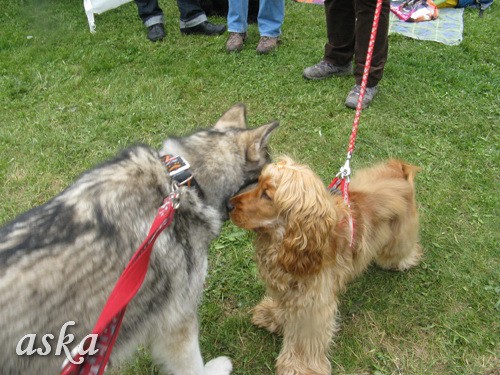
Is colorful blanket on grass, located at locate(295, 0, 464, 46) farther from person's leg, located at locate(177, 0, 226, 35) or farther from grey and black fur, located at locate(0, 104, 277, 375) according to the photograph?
grey and black fur, located at locate(0, 104, 277, 375)

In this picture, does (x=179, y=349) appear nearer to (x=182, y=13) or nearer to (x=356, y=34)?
(x=356, y=34)

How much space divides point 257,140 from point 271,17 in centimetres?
429

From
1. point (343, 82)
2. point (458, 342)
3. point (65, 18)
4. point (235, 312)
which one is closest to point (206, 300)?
point (235, 312)

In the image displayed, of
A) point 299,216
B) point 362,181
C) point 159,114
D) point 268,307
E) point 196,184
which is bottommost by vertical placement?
point 268,307

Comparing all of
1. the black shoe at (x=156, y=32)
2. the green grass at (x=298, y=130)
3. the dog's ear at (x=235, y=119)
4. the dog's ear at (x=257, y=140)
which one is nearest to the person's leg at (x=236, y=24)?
the green grass at (x=298, y=130)

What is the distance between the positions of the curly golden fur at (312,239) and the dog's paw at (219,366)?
0.35 metres

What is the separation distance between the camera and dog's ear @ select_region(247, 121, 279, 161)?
2.56m

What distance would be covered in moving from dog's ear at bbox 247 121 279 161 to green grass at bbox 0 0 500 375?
125 centimetres

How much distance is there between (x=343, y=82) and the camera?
18.3ft

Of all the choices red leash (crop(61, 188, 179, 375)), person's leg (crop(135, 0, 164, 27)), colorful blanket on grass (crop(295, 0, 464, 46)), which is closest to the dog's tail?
red leash (crop(61, 188, 179, 375))

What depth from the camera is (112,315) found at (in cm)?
159

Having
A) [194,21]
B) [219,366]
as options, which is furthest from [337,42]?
[219,366]

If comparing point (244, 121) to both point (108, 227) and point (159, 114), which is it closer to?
point (108, 227)

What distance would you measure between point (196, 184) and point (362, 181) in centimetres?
137
